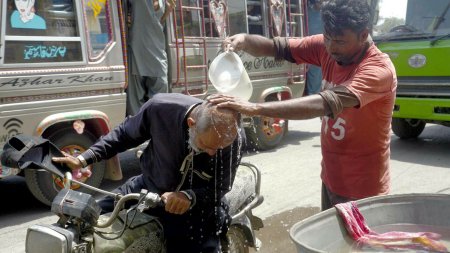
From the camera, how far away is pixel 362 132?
94.0 inches

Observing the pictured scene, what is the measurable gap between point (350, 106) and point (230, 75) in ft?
3.23

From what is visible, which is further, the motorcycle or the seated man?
the seated man

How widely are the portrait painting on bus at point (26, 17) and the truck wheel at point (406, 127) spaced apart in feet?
19.6

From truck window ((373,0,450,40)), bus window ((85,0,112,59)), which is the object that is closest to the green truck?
truck window ((373,0,450,40))

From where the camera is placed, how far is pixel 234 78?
2916mm

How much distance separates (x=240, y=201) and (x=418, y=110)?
505 cm

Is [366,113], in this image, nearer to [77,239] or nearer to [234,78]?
[234,78]

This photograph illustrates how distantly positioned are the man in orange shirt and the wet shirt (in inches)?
14.6

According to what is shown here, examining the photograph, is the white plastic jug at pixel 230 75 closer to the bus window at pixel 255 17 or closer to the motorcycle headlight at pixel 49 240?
the motorcycle headlight at pixel 49 240

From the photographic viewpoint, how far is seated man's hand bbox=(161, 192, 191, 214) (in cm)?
223

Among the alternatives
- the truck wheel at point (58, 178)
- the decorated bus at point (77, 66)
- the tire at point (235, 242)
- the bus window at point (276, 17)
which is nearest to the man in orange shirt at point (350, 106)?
the tire at point (235, 242)

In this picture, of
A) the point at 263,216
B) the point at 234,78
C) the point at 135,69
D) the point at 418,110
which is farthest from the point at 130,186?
the point at 418,110

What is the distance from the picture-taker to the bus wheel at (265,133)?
7.43 m

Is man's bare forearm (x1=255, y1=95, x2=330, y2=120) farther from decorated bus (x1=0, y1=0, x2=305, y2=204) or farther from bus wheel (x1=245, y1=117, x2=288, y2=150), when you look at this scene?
bus wheel (x1=245, y1=117, x2=288, y2=150)
